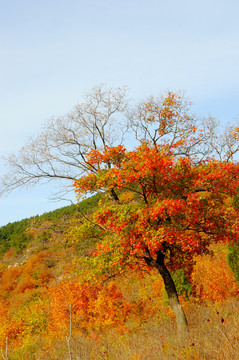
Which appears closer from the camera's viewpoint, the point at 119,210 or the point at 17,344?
the point at 119,210

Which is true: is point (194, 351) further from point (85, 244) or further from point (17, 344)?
point (17, 344)

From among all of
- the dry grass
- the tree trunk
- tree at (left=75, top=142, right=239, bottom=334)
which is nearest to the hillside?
the dry grass

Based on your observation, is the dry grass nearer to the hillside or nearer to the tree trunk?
the hillside

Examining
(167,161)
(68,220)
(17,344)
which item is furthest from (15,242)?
(167,161)

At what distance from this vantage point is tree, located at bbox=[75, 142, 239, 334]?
30.9 ft

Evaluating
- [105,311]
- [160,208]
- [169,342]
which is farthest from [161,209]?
[105,311]

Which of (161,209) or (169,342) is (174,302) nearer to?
(169,342)

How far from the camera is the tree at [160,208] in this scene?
9430 millimetres

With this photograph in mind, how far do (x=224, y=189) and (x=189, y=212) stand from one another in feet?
5.38

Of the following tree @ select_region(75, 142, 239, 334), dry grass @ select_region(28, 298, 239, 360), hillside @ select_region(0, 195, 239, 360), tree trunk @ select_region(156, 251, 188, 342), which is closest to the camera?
dry grass @ select_region(28, 298, 239, 360)

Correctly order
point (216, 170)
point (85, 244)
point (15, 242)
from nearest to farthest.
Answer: point (216, 170) → point (85, 244) → point (15, 242)

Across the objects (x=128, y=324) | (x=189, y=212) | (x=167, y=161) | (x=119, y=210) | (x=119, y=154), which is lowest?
(x=128, y=324)

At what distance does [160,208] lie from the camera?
8.86 metres

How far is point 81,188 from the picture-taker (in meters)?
11.3
